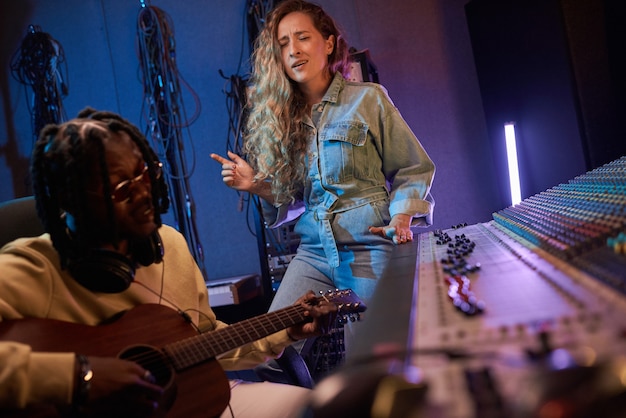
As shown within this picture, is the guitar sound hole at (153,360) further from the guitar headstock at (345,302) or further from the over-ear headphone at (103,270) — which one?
the guitar headstock at (345,302)

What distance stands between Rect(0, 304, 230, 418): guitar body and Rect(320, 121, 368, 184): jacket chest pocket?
44.5 inches

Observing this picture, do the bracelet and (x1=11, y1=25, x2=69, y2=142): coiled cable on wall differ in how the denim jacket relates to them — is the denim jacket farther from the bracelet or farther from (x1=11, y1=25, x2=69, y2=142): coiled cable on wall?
(x1=11, y1=25, x2=69, y2=142): coiled cable on wall

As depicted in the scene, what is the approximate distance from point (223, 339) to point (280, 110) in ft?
4.87

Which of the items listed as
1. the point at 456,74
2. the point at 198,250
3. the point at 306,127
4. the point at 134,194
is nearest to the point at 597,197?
the point at 134,194

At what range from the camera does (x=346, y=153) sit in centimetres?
250

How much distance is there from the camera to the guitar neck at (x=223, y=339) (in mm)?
1450

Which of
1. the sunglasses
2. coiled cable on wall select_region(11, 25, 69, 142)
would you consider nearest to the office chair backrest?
the sunglasses

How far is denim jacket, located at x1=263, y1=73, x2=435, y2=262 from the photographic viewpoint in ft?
8.11

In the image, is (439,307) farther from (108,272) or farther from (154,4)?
(154,4)

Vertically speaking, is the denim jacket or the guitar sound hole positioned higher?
the denim jacket

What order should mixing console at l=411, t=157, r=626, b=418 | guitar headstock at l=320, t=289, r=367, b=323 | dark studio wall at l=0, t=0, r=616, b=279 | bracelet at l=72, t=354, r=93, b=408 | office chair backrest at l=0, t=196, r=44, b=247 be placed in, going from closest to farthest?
mixing console at l=411, t=157, r=626, b=418
bracelet at l=72, t=354, r=93, b=408
guitar headstock at l=320, t=289, r=367, b=323
office chair backrest at l=0, t=196, r=44, b=247
dark studio wall at l=0, t=0, r=616, b=279

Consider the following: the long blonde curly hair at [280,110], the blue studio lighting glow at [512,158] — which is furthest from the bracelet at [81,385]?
the blue studio lighting glow at [512,158]

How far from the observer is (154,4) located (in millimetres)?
4859

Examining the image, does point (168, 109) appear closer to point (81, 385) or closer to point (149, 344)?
point (149, 344)
